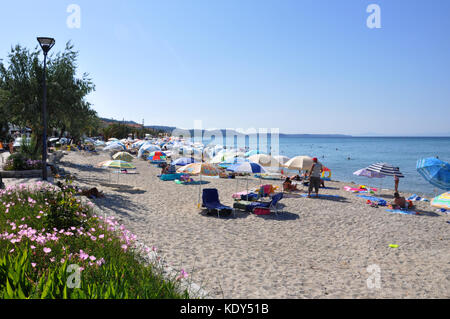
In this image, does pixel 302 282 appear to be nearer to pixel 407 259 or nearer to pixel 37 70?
pixel 407 259

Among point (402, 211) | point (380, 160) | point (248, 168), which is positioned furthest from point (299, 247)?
point (380, 160)

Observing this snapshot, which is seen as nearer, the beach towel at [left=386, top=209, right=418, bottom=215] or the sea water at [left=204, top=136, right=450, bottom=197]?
the beach towel at [left=386, top=209, right=418, bottom=215]

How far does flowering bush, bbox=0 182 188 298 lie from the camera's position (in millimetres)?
3477

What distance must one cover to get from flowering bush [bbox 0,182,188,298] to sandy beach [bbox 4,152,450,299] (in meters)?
1.45

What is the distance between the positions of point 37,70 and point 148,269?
1632cm

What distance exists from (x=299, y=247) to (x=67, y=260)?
231 inches

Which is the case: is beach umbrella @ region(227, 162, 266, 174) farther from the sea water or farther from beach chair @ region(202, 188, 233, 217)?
the sea water

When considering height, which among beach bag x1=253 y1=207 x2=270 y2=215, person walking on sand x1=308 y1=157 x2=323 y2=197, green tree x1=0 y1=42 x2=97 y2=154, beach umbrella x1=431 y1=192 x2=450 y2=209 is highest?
green tree x1=0 y1=42 x2=97 y2=154

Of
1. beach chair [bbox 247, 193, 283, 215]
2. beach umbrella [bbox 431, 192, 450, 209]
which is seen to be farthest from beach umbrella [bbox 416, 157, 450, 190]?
beach chair [bbox 247, 193, 283, 215]

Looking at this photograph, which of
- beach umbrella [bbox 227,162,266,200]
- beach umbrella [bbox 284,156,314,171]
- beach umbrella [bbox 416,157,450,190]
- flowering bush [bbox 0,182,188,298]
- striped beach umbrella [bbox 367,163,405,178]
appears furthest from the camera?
beach umbrella [bbox 284,156,314,171]

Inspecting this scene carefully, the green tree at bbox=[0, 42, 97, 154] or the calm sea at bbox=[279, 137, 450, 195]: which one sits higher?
the green tree at bbox=[0, 42, 97, 154]

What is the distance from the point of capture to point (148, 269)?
180 inches

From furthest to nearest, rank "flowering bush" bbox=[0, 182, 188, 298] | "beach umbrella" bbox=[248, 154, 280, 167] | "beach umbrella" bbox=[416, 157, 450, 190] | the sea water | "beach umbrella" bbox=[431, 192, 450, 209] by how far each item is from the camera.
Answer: the sea water
"beach umbrella" bbox=[248, 154, 280, 167]
"beach umbrella" bbox=[416, 157, 450, 190]
"beach umbrella" bbox=[431, 192, 450, 209]
"flowering bush" bbox=[0, 182, 188, 298]
